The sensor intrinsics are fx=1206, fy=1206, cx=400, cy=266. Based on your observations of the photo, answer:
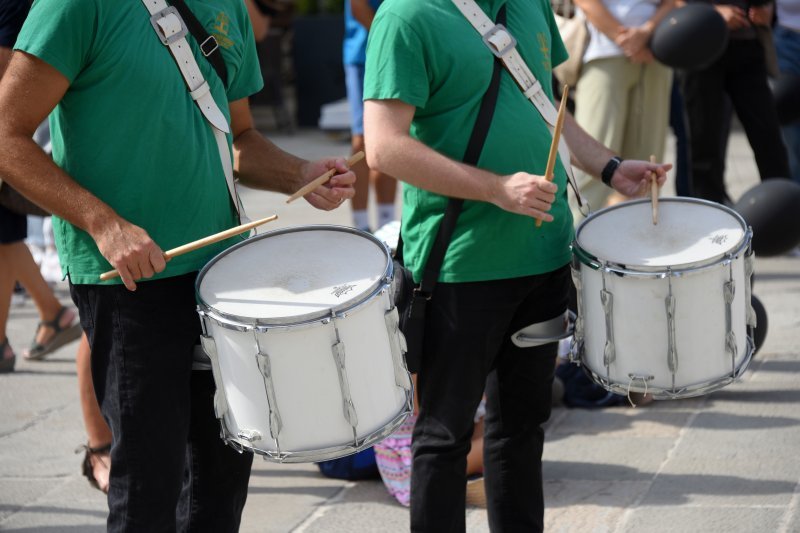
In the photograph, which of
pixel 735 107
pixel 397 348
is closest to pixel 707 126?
pixel 735 107

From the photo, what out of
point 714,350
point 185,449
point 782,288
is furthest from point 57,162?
point 782,288

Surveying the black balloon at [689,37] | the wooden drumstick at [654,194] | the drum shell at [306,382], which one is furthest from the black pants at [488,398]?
the black balloon at [689,37]

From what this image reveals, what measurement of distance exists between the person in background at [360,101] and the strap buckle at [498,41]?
3.34 meters

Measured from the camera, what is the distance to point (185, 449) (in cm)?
265

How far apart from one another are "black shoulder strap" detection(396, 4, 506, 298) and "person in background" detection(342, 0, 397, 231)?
Answer: 10.7ft

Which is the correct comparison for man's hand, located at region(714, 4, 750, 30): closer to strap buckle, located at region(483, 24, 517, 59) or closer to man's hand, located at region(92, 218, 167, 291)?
strap buckle, located at region(483, 24, 517, 59)

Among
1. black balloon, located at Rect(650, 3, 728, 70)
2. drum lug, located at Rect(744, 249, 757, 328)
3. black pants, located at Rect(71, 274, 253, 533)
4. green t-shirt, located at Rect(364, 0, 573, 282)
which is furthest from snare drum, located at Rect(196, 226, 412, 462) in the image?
black balloon, located at Rect(650, 3, 728, 70)

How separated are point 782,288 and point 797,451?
199 cm

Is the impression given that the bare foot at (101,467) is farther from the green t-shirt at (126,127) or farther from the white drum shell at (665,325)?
the white drum shell at (665,325)

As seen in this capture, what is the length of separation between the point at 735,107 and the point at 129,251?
4270 millimetres

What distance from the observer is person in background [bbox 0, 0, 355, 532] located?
242cm

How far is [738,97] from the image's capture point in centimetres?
592

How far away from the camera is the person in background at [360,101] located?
20.1ft

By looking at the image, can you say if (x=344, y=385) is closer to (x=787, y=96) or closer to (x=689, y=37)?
(x=689, y=37)
